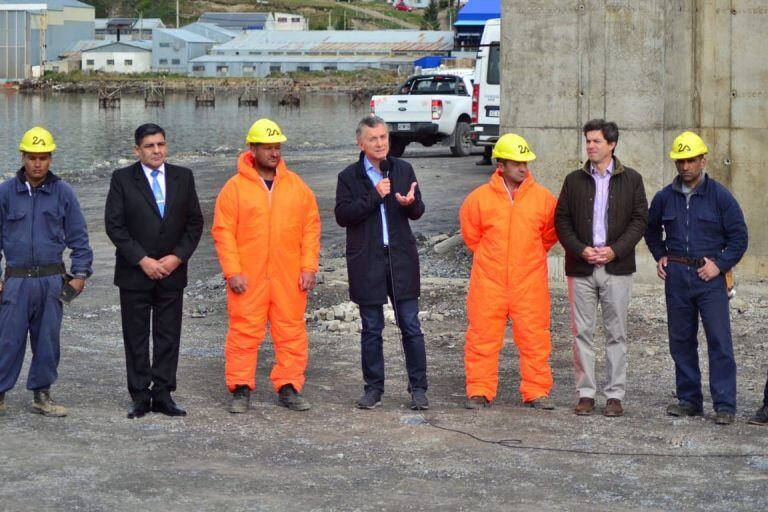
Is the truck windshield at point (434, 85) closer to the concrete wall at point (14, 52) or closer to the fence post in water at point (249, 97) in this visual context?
the fence post in water at point (249, 97)

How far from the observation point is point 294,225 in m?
9.11

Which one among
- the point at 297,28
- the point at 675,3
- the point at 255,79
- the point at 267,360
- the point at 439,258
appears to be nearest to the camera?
the point at 267,360

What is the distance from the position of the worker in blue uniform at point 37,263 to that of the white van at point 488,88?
18.5 meters

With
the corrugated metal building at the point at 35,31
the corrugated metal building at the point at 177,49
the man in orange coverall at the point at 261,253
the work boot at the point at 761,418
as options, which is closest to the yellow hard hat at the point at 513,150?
the man in orange coverall at the point at 261,253

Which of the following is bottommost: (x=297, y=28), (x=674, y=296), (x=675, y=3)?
(x=674, y=296)

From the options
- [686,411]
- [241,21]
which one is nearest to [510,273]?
[686,411]

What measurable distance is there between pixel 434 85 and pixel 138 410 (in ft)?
79.9

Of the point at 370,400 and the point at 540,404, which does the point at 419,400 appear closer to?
the point at 370,400

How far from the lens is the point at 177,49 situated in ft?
509

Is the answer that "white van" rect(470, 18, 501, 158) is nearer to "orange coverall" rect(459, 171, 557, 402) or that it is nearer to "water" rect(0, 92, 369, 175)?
"water" rect(0, 92, 369, 175)

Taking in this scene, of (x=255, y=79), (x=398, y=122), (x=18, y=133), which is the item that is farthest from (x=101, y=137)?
(x=255, y=79)

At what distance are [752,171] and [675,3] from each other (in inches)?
71.5

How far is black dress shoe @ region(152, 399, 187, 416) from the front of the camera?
899 cm

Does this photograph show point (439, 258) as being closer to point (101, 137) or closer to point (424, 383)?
point (424, 383)
